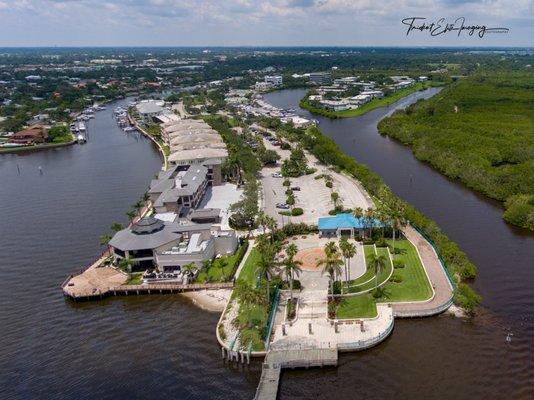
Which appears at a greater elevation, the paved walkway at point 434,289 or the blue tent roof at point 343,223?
the paved walkway at point 434,289

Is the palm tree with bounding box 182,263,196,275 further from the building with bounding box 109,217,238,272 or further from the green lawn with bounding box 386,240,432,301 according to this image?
the green lawn with bounding box 386,240,432,301

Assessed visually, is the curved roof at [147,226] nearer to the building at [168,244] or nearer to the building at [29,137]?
the building at [168,244]

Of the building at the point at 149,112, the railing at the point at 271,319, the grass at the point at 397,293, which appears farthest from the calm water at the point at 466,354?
the building at the point at 149,112

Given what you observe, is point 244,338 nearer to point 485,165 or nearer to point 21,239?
point 21,239

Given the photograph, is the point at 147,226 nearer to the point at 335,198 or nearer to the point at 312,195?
the point at 335,198

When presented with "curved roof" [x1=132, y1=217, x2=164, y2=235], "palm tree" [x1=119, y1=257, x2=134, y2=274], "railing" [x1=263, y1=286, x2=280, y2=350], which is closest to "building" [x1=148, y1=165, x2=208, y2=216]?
"curved roof" [x1=132, y1=217, x2=164, y2=235]

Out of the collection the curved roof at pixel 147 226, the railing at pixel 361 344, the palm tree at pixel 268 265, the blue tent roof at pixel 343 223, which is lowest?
the blue tent roof at pixel 343 223
